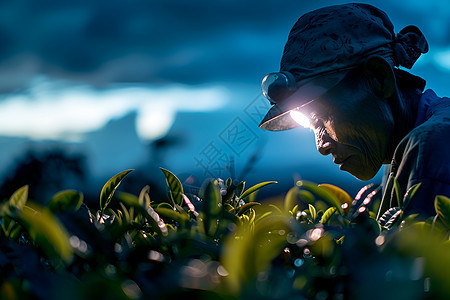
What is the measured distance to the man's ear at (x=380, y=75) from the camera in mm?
2046

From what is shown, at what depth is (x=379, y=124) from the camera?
2.12 m

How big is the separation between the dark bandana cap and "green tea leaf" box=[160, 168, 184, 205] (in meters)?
1.09

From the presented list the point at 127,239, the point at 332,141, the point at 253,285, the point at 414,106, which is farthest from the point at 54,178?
the point at 253,285

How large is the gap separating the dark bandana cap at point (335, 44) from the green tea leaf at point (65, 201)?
155 cm

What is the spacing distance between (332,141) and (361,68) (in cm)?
42

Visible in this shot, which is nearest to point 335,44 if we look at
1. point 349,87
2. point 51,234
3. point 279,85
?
point 349,87

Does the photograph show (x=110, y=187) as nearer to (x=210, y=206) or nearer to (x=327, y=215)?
(x=210, y=206)

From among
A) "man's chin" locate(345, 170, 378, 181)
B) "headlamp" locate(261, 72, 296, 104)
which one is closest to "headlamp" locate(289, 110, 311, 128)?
"headlamp" locate(261, 72, 296, 104)

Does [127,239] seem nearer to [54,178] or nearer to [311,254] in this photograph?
[311,254]

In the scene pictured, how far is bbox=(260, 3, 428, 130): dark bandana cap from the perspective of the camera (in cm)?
210

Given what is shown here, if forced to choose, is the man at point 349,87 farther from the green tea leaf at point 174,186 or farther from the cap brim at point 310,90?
the green tea leaf at point 174,186

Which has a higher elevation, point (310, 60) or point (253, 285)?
point (310, 60)

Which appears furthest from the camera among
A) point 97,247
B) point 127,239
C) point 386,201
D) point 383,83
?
point 383,83

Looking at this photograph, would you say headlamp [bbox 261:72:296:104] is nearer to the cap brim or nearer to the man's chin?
the cap brim
